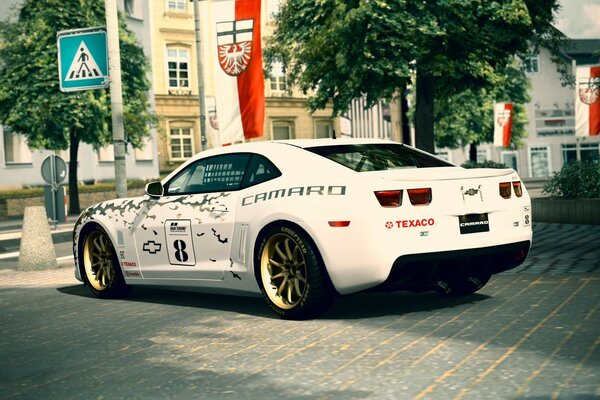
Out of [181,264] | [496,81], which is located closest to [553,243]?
[181,264]

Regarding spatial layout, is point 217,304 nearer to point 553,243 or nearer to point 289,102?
point 553,243

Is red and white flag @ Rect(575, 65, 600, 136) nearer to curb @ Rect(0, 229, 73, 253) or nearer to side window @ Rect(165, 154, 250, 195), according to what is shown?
Result: curb @ Rect(0, 229, 73, 253)

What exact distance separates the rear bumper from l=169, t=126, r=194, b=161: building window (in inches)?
1799

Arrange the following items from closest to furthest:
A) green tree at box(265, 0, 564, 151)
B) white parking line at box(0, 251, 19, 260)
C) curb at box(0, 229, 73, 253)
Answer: white parking line at box(0, 251, 19, 260)
curb at box(0, 229, 73, 253)
green tree at box(265, 0, 564, 151)

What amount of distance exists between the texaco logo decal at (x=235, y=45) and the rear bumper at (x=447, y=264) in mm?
9056

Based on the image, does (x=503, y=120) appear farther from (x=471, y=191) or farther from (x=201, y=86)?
(x=471, y=191)

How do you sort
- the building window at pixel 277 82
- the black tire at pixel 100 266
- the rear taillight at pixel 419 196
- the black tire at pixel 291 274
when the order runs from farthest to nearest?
the building window at pixel 277 82 < the black tire at pixel 100 266 < the black tire at pixel 291 274 < the rear taillight at pixel 419 196

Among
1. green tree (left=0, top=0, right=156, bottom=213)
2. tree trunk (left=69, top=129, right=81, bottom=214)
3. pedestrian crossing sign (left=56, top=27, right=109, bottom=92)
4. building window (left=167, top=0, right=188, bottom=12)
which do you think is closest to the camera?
pedestrian crossing sign (left=56, top=27, right=109, bottom=92)

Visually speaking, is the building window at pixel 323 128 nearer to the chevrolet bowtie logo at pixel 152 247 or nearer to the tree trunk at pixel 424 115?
the tree trunk at pixel 424 115

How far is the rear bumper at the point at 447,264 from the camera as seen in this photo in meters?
7.05

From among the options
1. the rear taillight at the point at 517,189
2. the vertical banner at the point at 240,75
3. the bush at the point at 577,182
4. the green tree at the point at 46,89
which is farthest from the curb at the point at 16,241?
the rear taillight at the point at 517,189

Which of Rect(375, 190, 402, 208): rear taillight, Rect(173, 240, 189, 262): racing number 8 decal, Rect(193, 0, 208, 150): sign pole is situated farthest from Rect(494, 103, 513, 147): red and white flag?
Rect(375, 190, 402, 208): rear taillight

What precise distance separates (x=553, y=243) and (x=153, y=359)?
8.44 m

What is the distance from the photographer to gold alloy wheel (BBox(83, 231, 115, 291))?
943 cm
